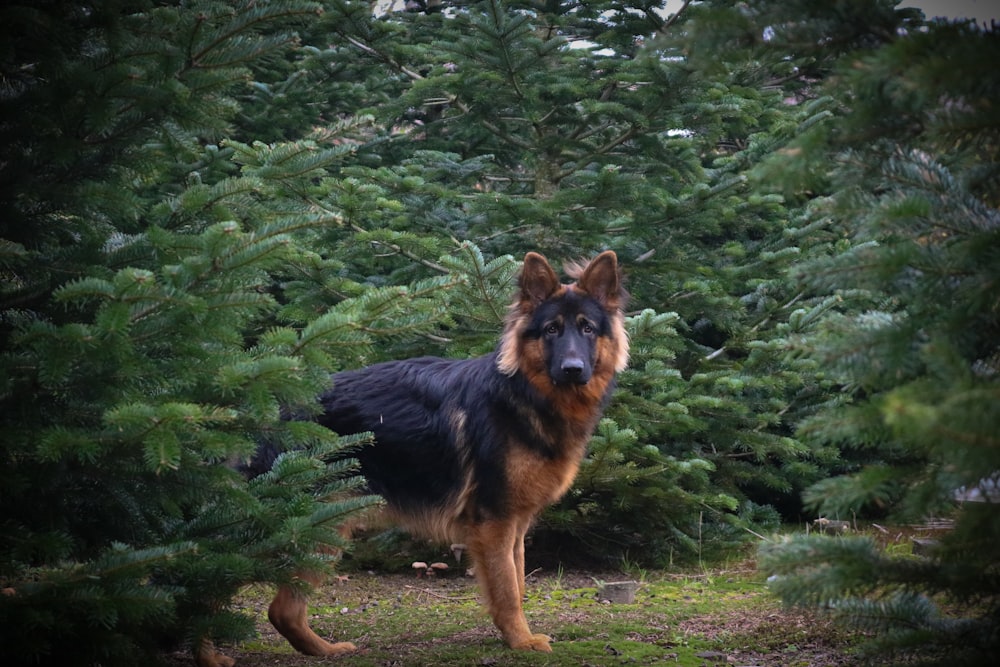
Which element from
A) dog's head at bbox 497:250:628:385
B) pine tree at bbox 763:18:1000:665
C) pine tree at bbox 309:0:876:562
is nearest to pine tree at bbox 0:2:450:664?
dog's head at bbox 497:250:628:385

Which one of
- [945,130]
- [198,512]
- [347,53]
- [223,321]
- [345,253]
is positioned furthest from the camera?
[347,53]

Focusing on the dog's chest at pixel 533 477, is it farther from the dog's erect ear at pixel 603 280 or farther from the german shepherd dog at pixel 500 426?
the dog's erect ear at pixel 603 280

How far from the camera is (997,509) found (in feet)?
7.38

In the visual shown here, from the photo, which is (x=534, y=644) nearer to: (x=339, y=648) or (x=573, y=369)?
→ (x=339, y=648)

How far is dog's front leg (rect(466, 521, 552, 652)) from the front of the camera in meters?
4.74

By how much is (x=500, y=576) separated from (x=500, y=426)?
2.82 feet

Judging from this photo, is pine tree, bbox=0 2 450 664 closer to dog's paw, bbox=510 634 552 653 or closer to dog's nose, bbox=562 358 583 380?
dog's nose, bbox=562 358 583 380

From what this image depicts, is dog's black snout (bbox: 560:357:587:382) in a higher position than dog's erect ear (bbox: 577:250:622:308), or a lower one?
lower

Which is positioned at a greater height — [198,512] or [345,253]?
[345,253]

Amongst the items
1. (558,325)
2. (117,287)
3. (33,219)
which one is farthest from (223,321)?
(558,325)

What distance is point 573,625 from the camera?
5191 mm

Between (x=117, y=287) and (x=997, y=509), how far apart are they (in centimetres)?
275

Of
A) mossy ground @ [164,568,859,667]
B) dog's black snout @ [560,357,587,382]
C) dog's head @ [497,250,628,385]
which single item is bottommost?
mossy ground @ [164,568,859,667]

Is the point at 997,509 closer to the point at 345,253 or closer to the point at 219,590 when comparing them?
the point at 219,590
